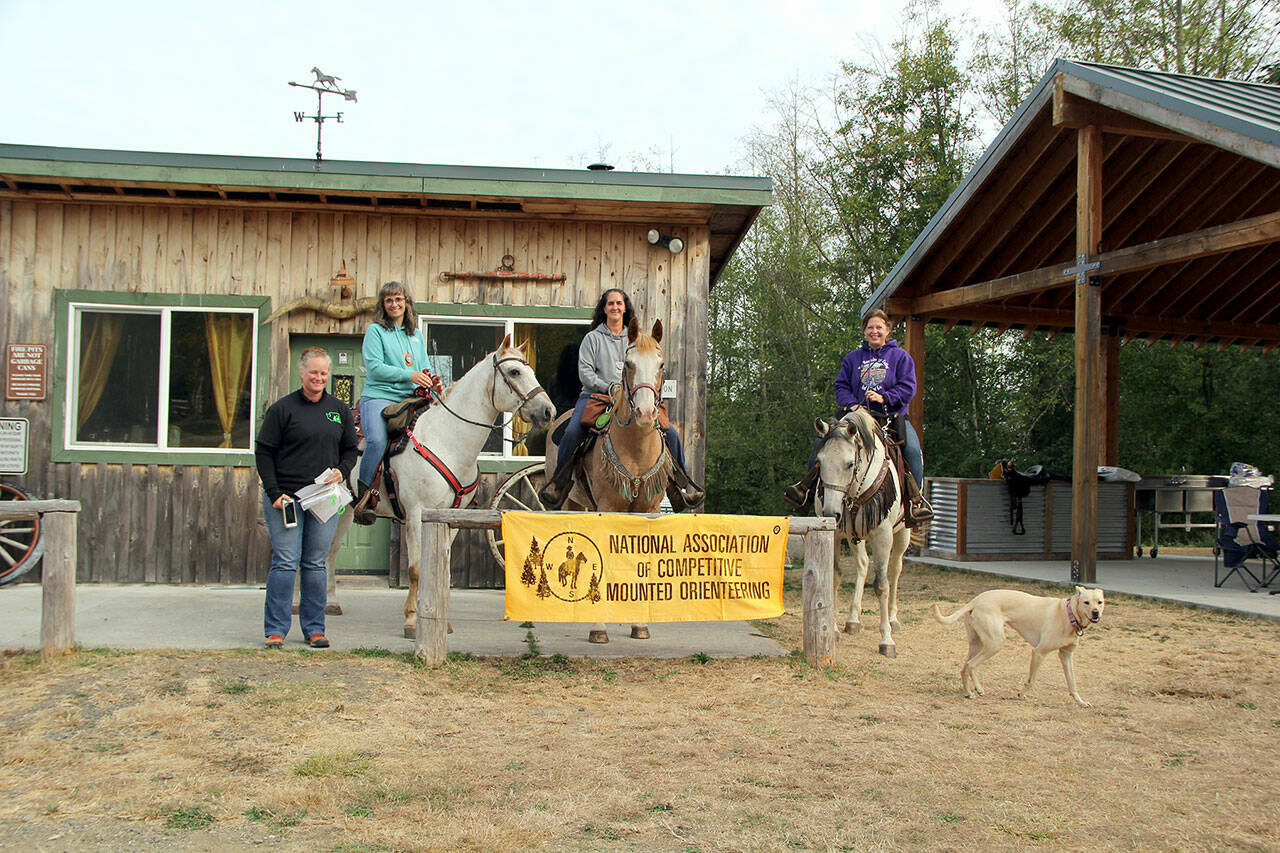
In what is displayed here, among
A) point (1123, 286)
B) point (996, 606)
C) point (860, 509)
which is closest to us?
point (996, 606)

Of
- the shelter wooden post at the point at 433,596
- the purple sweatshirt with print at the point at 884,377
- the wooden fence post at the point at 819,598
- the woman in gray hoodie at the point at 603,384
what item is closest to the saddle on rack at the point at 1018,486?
the purple sweatshirt with print at the point at 884,377

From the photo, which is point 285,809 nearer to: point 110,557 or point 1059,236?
point 110,557

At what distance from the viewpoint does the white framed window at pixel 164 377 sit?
8.89 m

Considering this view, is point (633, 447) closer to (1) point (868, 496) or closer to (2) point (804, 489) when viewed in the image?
(2) point (804, 489)

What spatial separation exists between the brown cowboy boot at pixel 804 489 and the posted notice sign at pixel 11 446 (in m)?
6.82

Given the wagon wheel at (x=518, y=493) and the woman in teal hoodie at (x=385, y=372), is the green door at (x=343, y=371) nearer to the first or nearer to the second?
the wagon wheel at (x=518, y=493)

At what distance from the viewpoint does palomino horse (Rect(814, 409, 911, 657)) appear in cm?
688

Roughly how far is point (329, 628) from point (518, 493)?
8.47 ft

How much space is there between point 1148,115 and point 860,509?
528cm

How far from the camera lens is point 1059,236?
13219mm

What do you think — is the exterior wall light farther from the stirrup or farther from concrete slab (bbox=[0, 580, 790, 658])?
concrete slab (bbox=[0, 580, 790, 658])

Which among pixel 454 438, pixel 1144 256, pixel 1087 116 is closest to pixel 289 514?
pixel 454 438

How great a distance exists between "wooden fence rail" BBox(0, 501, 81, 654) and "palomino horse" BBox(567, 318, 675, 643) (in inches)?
127

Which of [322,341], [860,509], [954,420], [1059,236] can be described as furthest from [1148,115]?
[954,420]
